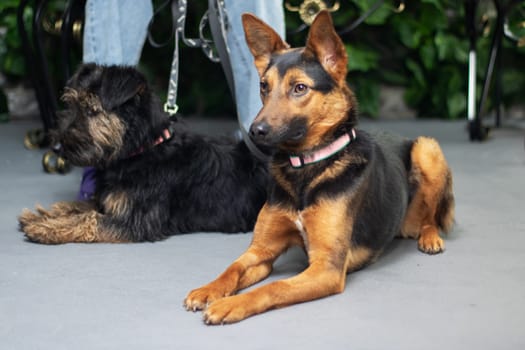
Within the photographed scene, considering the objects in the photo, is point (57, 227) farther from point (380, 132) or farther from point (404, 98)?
point (404, 98)

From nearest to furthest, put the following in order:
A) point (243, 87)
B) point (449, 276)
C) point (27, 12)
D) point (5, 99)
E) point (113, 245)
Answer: point (449, 276)
point (113, 245)
point (243, 87)
point (27, 12)
point (5, 99)

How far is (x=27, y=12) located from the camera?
20.2 ft

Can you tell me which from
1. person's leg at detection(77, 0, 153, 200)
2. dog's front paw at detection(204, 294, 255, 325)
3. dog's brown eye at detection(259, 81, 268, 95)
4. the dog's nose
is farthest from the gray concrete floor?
person's leg at detection(77, 0, 153, 200)

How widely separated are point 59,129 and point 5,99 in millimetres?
3854

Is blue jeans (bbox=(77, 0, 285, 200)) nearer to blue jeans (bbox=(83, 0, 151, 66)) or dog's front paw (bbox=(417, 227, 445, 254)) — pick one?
blue jeans (bbox=(83, 0, 151, 66))

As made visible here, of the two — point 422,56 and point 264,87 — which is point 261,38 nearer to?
point 264,87

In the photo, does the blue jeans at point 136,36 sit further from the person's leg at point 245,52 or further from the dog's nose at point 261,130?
the dog's nose at point 261,130

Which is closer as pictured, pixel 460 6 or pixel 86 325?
pixel 86 325

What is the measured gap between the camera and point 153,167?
3.19 m

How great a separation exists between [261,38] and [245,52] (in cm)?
108

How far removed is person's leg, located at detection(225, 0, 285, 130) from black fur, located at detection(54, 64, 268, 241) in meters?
0.37

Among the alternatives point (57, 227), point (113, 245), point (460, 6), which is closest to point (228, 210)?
point (113, 245)

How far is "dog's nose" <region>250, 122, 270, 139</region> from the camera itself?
2.32 meters

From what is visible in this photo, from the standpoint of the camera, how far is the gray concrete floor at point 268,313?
2045mm
